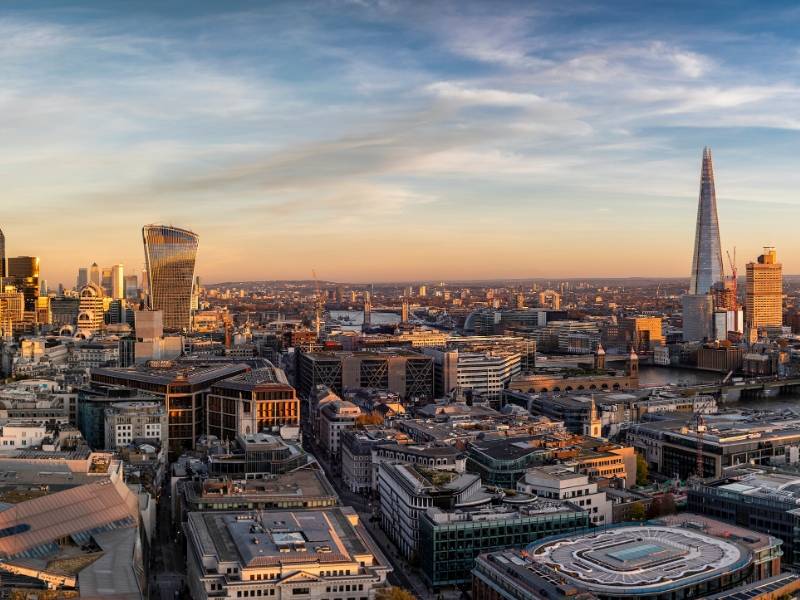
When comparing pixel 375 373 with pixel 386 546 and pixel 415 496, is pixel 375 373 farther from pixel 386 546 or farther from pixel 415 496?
pixel 415 496

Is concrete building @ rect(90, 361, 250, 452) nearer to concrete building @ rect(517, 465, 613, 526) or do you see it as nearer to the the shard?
concrete building @ rect(517, 465, 613, 526)

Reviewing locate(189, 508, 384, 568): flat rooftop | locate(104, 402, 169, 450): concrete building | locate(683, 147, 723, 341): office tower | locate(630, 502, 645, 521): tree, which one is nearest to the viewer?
locate(189, 508, 384, 568): flat rooftop

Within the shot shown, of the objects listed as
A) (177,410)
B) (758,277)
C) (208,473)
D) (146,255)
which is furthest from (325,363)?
(758,277)

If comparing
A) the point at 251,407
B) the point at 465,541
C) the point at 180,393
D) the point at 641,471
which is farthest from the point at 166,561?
the point at 641,471

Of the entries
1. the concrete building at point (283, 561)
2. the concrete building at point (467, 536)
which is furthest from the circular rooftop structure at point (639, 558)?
the concrete building at point (283, 561)

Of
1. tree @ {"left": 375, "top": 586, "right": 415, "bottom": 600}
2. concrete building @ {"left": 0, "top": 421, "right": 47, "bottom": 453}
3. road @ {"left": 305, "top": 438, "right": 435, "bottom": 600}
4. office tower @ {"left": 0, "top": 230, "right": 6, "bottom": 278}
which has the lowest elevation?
road @ {"left": 305, "top": 438, "right": 435, "bottom": 600}

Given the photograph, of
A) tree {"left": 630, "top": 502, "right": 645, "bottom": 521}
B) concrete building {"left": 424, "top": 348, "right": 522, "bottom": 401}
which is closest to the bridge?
concrete building {"left": 424, "top": 348, "right": 522, "bottom": 401}
